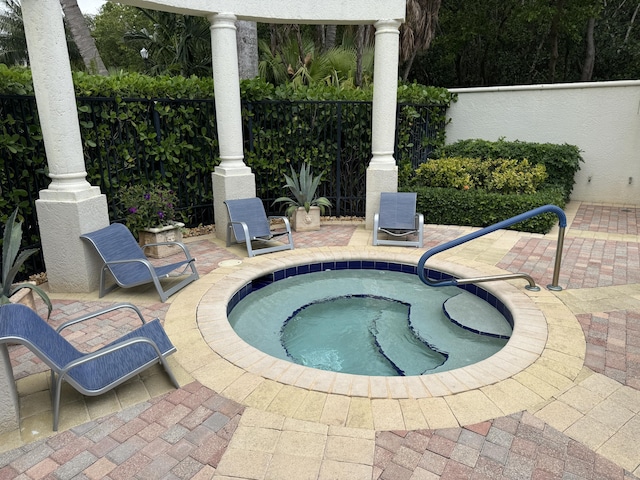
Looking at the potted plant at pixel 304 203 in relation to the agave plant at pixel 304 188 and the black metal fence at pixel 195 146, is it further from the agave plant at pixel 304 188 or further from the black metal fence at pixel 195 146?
the black metal fence at pixel 195 146

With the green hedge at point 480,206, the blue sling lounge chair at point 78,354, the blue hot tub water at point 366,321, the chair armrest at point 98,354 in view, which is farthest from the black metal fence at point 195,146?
the chair armrest at point 98,354

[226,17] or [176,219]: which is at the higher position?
[226,17]

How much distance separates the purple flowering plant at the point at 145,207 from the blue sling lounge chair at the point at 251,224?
0.98 meters

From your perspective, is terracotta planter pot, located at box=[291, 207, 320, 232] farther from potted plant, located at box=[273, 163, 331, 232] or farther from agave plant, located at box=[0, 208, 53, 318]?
agave plant, located at box=[0, 208, 53, 318]

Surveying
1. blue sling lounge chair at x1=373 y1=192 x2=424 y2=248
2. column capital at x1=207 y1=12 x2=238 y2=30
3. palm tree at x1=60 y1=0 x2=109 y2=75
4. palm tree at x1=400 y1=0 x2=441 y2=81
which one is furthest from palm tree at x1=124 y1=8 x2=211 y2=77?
blue sling lounge chair at x1=373 y1=192 x2=424 y2=248

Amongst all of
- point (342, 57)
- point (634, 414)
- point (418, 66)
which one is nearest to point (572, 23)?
point (418, 66)

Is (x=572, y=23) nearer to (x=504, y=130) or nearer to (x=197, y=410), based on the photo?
(x=504, y=130)

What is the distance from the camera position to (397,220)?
7105 millimetres

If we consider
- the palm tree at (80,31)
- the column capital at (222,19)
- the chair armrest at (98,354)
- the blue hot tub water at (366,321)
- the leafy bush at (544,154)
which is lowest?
the blue hot tub water at (366,321)

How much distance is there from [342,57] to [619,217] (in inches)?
326

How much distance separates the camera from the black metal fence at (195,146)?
554cm

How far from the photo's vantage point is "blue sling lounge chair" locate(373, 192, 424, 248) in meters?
6.88

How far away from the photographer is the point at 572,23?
51.8ft

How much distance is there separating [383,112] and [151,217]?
4398 mm
